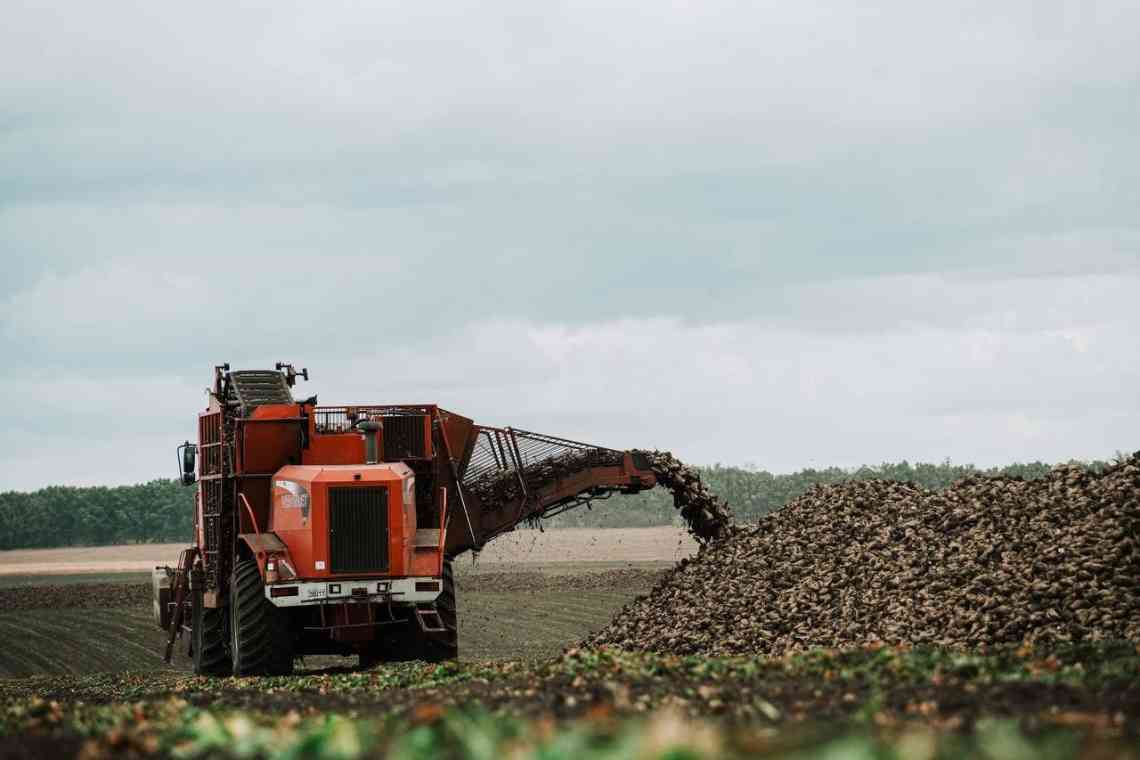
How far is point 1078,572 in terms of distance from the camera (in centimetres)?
1775

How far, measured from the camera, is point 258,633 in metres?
18.3

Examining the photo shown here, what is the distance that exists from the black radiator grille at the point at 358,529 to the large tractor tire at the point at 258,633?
3.65ft

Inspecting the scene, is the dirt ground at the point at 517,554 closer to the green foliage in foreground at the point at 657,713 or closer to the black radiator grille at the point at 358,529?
A: the black radiator grille at the point at 358,529

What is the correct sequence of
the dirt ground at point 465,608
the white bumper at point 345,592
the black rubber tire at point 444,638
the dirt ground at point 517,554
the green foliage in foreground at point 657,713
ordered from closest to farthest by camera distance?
the green foliage in foreground at point 657,713 < the white bumper at point 345,592 < the black rubber tire at point 444,638 < the dirt ground at point 465,608 < the dirt ground at point 517,554

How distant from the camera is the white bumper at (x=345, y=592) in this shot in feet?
59.1

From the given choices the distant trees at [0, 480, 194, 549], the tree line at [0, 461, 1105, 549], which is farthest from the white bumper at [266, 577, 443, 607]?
the distant trees at [0, 480, 194, 549]

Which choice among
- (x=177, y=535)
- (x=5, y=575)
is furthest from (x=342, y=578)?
(x=177, y=535)

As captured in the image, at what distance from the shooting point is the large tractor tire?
1828 centimetres

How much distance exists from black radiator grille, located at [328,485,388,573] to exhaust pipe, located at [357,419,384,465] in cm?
91

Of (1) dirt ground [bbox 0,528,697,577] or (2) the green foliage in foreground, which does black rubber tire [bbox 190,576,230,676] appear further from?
(1) dirt ground [bbox 0,528,697,577]

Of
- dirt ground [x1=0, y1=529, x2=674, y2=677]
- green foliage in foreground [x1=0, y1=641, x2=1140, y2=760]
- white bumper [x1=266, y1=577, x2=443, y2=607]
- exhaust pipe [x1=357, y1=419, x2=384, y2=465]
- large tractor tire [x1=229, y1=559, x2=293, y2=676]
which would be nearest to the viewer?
green foliage in foreground [x1=0, y1=641, x2=1140, y2=760]

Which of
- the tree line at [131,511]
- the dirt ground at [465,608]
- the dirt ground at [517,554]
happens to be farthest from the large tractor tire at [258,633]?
the tree line at [131,511]

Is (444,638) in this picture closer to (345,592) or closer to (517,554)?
(345,592)

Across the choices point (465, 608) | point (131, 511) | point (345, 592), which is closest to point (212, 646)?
point (345, 592)
